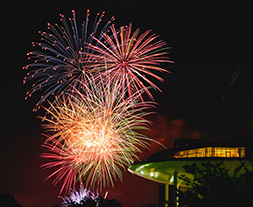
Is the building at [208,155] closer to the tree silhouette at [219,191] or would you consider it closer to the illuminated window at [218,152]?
the illuminated window at [218,152]

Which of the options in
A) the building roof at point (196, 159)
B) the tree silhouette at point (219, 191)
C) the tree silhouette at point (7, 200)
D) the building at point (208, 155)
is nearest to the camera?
the tree silhouette at point (219, 191)

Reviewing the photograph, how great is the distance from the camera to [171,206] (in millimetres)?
14930

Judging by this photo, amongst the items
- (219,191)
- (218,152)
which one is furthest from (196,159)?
(219,191)

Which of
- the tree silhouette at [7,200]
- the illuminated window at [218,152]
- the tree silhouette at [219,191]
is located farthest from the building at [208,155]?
the tree silhouette at [219,191]

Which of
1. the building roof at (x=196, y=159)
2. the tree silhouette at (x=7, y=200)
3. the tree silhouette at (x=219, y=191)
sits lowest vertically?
the tree silhouette at (x=7, y=200)

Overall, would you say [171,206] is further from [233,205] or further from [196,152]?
[196,152]

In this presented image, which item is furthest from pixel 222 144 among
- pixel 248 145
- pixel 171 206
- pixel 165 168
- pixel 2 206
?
pixel 171 206

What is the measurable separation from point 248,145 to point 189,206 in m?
27.0

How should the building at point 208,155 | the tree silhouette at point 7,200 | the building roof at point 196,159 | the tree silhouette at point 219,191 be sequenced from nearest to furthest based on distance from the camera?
the tree silhouette at point 219,191, the tree silhouette at point 7,200, the building roof at point 196,159, the building at point 208,155

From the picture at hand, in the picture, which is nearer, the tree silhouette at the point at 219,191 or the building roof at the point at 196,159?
the tree silhouette at the point at 219,191

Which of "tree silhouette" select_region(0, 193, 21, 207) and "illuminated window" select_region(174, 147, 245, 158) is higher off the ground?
"illuminated window" select_region(174, 147, 245, 158)

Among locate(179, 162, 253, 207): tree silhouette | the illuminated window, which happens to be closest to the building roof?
the illuminated window

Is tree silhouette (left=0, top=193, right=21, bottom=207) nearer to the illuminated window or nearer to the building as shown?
the building

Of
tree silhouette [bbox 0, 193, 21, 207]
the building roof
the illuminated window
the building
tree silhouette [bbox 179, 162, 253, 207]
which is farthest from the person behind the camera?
the illuminated window
